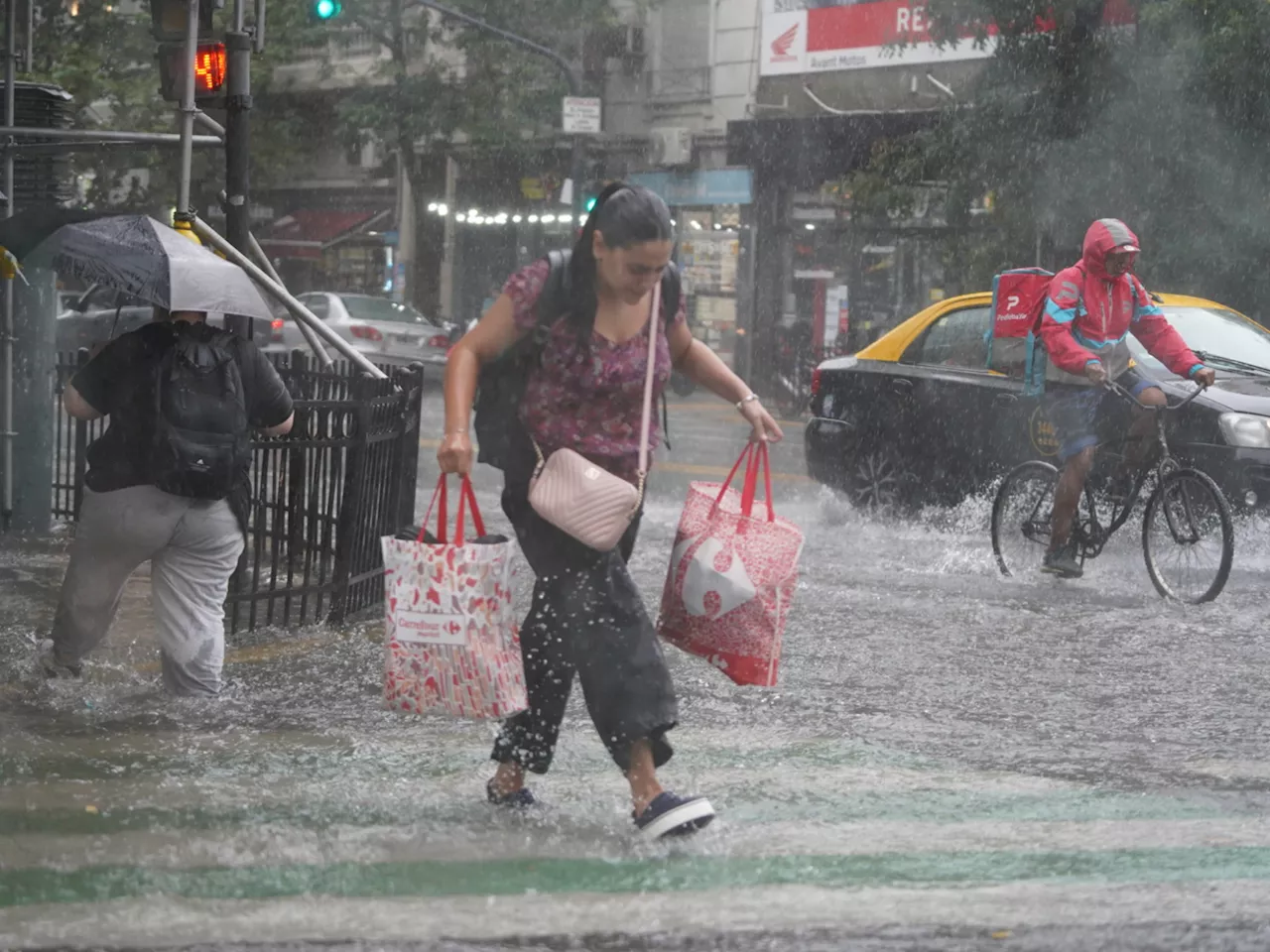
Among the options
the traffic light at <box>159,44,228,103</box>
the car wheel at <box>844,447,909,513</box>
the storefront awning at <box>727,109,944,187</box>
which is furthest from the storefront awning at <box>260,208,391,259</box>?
the traffic light at <box>159,44,228,103</box>

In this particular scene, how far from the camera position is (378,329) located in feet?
87.0

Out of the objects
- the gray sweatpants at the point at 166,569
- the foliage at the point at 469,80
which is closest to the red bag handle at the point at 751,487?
the gray sweatpants at the point at 166,569

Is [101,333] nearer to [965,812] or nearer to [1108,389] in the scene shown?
[1108,389]

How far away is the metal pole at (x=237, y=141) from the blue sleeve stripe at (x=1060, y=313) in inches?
152

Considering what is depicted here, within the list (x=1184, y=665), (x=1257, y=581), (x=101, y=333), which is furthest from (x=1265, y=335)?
(x=101, y=333)

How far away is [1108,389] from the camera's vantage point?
9023mm

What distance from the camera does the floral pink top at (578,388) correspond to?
4.44 m

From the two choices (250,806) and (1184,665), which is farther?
(1184,665)

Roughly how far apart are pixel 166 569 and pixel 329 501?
1.54 m

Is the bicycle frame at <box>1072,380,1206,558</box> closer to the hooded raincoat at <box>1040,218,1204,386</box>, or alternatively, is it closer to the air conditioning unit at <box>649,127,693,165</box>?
the hooded raincoat at <box>1040,218,1204,386</box>

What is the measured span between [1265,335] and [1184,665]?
3894 mm

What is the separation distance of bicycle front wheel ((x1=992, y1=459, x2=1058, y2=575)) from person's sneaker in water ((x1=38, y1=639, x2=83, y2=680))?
510 centimetres

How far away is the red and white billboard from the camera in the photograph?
90.9 ft

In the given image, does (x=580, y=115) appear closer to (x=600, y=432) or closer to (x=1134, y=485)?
(x=1134, y=485)
